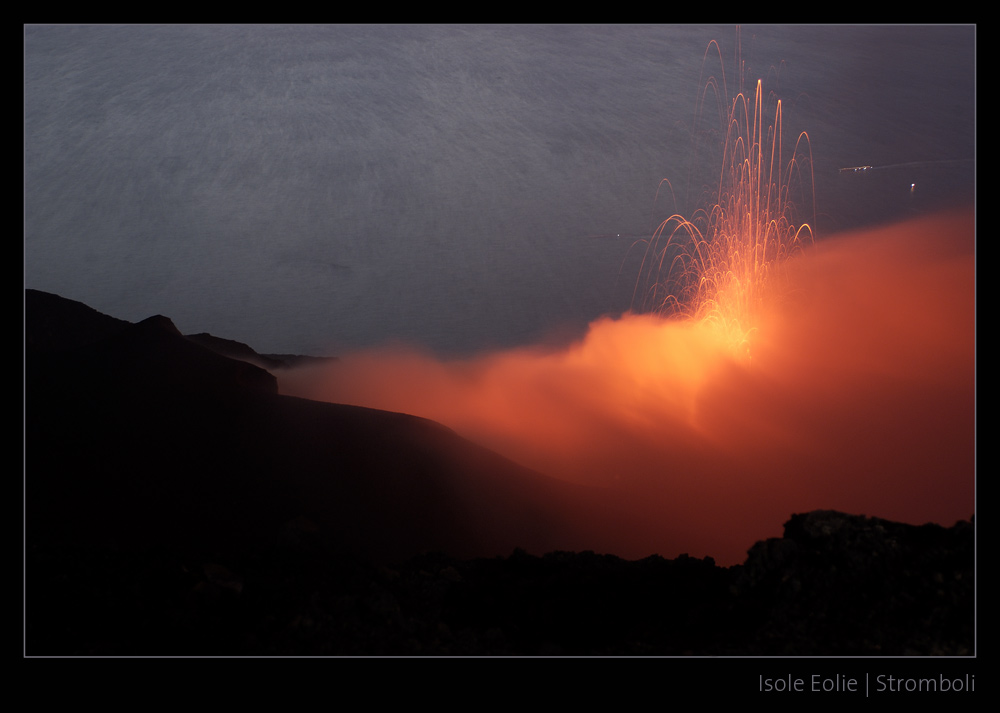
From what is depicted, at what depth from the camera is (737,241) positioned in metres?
11.8

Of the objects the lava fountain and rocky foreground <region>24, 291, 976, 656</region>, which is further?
the lava fountain

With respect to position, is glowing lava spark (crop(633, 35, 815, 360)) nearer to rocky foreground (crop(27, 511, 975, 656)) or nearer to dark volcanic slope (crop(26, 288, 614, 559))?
dark volcanic slope (crop(26, 288, 614, 559))

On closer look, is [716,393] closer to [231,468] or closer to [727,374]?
[727,374]

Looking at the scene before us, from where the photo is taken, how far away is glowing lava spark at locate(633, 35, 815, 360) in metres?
11.3

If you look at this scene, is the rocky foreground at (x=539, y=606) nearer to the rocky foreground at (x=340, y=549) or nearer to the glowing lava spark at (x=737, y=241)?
the rocky foreground at (x=340, y=549)

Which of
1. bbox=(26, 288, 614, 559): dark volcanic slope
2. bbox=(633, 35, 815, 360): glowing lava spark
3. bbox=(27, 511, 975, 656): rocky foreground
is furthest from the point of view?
bbox=(633, 35, 815, 360): glowing lava spark

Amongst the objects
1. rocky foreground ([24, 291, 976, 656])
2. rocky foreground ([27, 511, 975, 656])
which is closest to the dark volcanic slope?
rocky foreground ([24, 291, 976, 656])

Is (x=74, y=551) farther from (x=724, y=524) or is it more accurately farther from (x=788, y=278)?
(x=788, y=278)

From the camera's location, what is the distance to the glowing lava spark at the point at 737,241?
446 inches

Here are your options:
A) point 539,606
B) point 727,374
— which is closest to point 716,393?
point 727,374

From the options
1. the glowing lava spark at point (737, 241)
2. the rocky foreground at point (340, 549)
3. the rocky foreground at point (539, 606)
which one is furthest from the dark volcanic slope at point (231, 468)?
the glowing lava spark at point (737, 241)

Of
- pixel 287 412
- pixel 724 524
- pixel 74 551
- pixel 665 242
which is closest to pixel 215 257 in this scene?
pixel 287 412

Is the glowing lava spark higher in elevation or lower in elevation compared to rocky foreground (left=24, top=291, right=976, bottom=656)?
higher

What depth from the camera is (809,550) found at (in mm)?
5816
